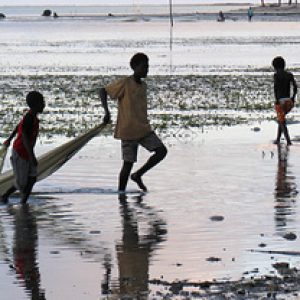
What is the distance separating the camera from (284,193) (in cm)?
1319

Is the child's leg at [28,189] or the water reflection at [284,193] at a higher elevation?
the child's leg at [28,189]

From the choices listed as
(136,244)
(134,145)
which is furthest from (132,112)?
(136,244)

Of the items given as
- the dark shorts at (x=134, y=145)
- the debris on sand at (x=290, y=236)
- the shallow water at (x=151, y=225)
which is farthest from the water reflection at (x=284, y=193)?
the dark shorts at (x=134, y=145)

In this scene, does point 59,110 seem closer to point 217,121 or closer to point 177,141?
point 217,121

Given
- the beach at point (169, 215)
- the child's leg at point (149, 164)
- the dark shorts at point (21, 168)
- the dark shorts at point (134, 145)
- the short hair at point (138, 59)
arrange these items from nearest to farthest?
the beach at point (169, 215)
the dark shorts at point (21, 168)
the short hair at point (138, 59)
the dark shorts at point (134, 145)
the child's leg at point (149, 164)

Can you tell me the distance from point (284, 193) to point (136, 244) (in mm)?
3296

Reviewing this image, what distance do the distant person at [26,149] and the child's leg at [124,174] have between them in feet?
3.77

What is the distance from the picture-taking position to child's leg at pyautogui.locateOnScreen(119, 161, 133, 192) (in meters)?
13.2

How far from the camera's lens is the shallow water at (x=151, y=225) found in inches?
353

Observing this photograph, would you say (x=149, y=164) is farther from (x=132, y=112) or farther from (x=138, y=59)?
(x=138, y=59)

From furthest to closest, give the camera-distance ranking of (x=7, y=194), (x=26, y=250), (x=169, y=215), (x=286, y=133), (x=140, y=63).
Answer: (x=286, y=133) → (x=7, y=194) → (x=140, y=63) → (x=169, y=215) → (x=26, y=250)

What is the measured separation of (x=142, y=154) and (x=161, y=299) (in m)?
Answer: 8.67

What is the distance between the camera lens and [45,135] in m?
19.0

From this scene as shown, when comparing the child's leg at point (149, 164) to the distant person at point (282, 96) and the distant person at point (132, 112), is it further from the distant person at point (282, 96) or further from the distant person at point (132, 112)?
the distant person at point (282, 96)
